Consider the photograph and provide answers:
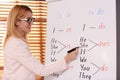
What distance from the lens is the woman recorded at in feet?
6.59

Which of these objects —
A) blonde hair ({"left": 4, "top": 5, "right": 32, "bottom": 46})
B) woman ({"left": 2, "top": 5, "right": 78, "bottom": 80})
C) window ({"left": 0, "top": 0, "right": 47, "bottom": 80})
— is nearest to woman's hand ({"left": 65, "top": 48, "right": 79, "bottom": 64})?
woman ({"left": 2, "top": 5, "right": 78, "bottom": 80})

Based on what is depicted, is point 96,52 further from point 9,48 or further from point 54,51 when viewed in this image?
point 9,48

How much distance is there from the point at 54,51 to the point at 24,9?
42 cm

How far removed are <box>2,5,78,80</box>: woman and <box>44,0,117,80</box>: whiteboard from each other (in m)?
0.09

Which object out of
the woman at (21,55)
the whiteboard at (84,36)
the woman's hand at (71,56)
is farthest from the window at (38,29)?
the woman's hand at (71,56)

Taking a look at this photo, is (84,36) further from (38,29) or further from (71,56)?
(38,29)

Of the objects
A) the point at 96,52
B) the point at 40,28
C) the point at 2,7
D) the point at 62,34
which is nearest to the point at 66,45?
the point at 62,34

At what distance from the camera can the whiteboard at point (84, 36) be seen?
1.86 meters

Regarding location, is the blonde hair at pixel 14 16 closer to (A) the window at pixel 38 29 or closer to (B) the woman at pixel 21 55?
(B) the woman at pixel 21 55

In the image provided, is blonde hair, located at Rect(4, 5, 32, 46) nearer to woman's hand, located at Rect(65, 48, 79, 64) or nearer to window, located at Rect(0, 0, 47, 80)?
woman's hand, located at Rect(65, 48, 79, 64)

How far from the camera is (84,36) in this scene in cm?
199

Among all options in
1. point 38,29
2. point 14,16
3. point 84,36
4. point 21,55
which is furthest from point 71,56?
point 38,29

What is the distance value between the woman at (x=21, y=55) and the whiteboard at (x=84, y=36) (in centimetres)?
9

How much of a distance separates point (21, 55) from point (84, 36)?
486 millimetres
